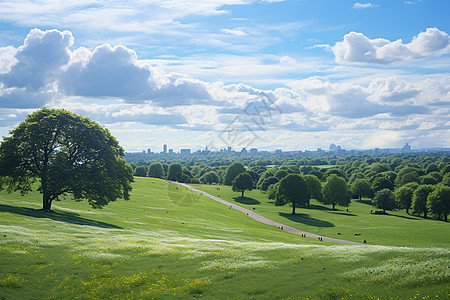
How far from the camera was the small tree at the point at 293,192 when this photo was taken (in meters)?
104

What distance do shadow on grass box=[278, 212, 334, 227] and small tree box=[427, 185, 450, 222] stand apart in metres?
32.4

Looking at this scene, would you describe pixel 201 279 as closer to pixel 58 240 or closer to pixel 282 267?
pixel 282 267

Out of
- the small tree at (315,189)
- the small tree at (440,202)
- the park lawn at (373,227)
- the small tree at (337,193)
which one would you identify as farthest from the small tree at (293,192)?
the small tree at (440,202)

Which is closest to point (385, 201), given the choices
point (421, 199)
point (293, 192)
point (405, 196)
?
point (405, 196)

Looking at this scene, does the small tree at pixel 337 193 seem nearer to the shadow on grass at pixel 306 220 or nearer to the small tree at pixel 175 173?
the shadow on grass at pixel 306 220

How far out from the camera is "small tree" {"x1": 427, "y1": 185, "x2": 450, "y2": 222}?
9056 centimetres

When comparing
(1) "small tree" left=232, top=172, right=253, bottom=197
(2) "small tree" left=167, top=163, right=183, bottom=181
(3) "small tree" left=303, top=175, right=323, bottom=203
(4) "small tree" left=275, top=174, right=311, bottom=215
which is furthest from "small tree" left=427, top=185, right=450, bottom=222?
(2) "small tree" left=167, top=163, right=183, bottom=181

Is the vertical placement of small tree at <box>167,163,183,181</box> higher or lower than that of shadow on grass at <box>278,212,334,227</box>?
higher

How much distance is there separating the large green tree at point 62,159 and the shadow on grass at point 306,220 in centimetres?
5407

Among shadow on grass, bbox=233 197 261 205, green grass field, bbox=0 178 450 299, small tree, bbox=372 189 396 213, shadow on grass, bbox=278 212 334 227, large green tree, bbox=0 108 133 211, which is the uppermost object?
large green tree, bbox=0 108 133 211

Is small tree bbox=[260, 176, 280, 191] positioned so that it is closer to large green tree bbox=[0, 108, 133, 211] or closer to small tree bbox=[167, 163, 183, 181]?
small tree bbox=[167, 163, 183, 181]

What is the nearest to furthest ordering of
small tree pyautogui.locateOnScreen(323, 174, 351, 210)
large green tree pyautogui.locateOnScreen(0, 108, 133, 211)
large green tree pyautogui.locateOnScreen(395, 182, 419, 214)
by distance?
1. large green tree pyautogui.locateOnScreen(0, 108, 133, 211)
2. large green tree pyautogui.locateOnScreen(395, 182, 419, 214)
3. small tree pyautogui.locateOnScreen(323, 174, 351, 210)

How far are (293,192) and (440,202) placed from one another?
138 ft

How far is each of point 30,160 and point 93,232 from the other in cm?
2174
